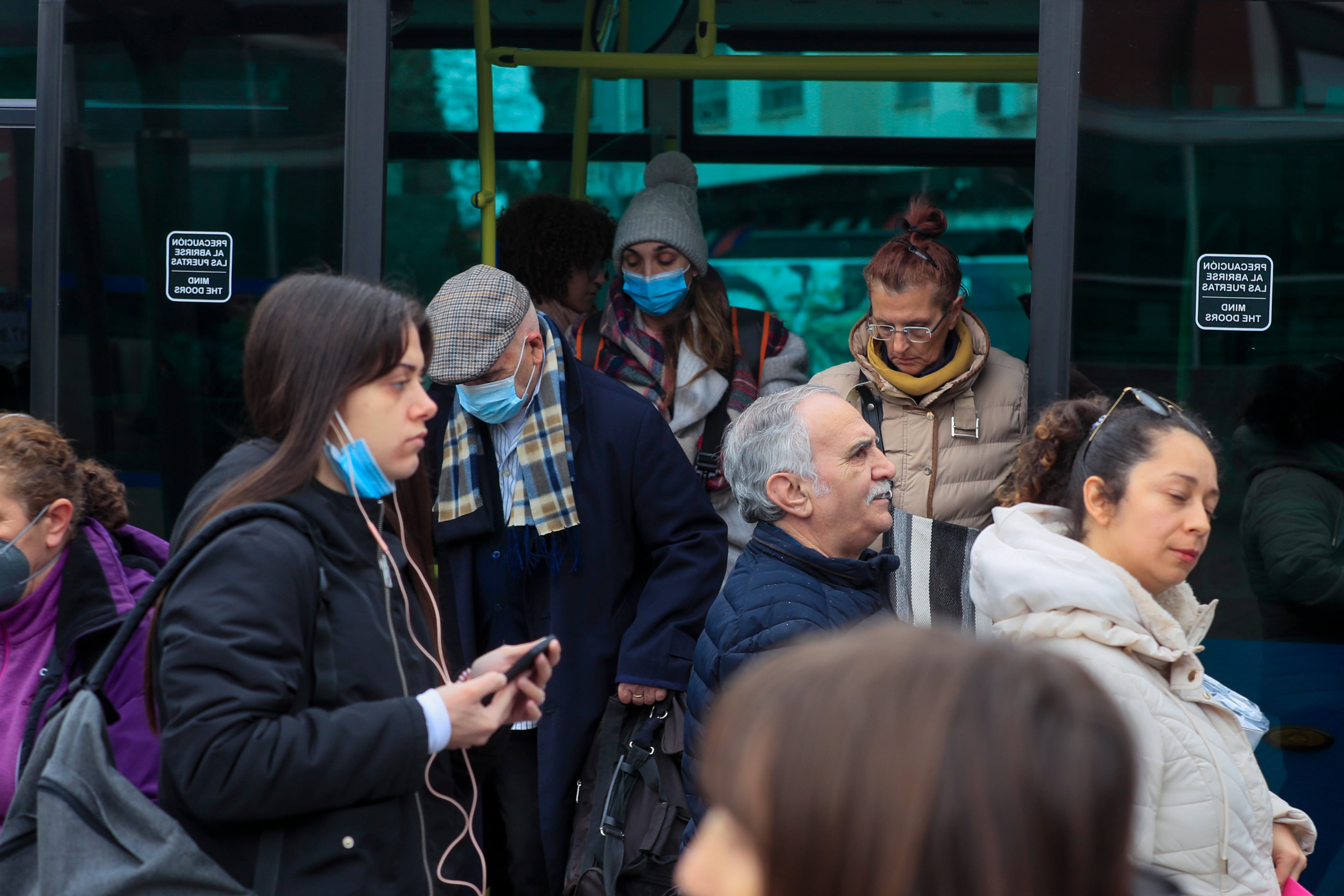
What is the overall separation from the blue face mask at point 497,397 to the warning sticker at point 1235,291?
1483 millimetres

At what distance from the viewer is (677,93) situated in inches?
183

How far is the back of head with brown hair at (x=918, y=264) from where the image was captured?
2.87 metres

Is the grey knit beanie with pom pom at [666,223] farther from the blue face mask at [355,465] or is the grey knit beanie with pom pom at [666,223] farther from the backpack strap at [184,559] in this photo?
the backpack strap at [184,559]

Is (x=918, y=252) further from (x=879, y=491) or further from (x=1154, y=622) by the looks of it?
(x=1154, y=622)

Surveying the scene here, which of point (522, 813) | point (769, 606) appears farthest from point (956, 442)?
point (522, 813)

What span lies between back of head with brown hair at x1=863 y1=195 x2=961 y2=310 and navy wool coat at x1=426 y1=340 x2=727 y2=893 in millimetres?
643

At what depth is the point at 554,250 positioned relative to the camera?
407cm

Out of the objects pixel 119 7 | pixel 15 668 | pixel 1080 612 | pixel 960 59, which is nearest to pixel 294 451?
pixel 15 668

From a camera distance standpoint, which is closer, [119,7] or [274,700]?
[274,700]

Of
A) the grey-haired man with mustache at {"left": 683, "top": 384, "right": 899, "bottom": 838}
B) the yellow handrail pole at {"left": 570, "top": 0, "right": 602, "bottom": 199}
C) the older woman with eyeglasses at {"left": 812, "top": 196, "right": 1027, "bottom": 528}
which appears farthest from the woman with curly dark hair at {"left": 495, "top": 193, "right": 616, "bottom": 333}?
the grey-haired man with mustache at {"left": 683, "top": 384, "right": 899, "bottom": 838}

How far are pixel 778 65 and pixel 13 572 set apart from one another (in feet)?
8.60

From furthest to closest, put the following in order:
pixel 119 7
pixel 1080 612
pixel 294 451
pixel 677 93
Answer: pixel 677 93
pixel 119 7
pixel 1080 612
pixel 294 451

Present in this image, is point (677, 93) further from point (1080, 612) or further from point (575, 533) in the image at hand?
point (1080, 612)

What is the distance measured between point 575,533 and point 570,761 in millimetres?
541
